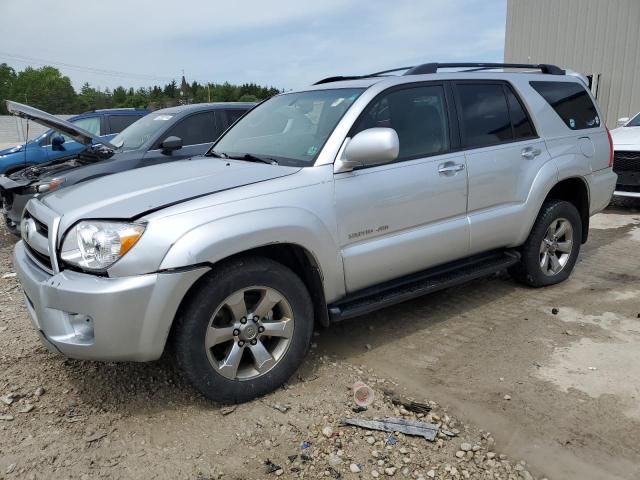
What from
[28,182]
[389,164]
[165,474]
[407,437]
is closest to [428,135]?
[389,164]

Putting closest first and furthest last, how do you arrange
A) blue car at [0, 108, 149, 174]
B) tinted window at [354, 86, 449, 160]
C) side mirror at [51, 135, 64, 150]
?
1. tinted window at [354, 86, 449, 160]
2. side mirror at [51, 135, 64, 150]
3. blue car at [0, 108, 149, 174]

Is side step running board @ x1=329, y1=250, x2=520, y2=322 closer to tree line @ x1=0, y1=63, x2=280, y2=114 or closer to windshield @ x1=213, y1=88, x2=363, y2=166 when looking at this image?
windshield @ x1=213, y1=88, x2=363, y2=166

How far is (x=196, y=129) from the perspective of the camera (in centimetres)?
669

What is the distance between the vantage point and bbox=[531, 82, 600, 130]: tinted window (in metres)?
4.58

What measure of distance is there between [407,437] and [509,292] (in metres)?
2.40

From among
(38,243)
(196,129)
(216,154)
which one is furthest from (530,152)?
(196,129)

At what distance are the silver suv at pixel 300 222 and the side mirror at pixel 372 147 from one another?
0.04 feet

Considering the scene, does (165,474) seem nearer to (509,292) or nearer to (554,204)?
(509,292)

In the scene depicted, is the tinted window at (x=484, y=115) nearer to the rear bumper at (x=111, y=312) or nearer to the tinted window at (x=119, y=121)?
the rear bumper at (x=111, y=312)

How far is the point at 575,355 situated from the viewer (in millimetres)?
3514

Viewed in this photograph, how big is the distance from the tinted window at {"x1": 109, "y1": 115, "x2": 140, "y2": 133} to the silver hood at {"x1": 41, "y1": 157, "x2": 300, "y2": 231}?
642cm

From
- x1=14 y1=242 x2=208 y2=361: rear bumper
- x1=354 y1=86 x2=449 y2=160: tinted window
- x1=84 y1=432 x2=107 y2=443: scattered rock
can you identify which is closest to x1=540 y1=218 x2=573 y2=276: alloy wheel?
x1=354 y1=86 x2=449 y2=160: tinted window

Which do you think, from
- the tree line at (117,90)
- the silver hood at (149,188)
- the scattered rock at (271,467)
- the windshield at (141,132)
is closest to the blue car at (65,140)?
the windshield at (141,132)

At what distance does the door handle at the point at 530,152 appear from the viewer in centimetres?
421
